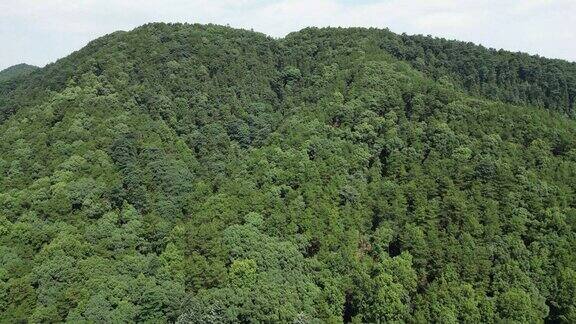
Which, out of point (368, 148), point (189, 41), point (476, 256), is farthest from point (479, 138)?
point (189, 41)

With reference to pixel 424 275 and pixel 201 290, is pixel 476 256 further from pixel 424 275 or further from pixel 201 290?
pixel 201 290

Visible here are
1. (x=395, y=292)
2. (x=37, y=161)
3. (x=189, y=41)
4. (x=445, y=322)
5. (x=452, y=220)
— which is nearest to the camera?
(x=445, y=322)

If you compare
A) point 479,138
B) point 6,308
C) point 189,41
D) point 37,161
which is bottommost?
point 6,308

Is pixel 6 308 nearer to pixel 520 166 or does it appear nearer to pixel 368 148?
pixel 368 148

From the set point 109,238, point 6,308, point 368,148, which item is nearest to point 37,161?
point 109,238

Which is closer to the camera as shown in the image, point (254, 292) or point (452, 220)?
point (254, 292)

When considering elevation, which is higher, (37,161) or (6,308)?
(37,161)

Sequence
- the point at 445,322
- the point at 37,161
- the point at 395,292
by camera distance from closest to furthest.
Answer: the point at 445,322
the point at 395,292
the point at 37,161
